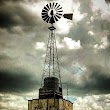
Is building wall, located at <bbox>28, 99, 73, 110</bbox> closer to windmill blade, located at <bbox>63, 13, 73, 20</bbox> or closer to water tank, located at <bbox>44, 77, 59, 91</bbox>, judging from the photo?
water tank, located at <bbox>44, 77, 59, 91</bbox>

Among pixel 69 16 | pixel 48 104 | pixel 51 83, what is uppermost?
pixel 69 16

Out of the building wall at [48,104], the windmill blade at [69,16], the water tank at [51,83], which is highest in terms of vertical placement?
the windmill blade at [69,16]

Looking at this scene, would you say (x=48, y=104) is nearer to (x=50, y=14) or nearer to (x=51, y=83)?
(x=51, y=83)

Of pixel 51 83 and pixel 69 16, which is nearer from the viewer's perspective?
pixel 69 16

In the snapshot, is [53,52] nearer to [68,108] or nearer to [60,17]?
[60,17]

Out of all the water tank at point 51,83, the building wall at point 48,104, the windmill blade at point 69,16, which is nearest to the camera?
the windmill blade at point 69,16

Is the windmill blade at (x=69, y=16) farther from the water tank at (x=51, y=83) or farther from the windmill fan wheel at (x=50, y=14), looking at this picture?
the water tank at (x=51, y=83)

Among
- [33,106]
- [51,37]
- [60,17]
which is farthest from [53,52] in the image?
[33,106]

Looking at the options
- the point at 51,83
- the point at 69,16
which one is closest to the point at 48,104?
the point at 51,83

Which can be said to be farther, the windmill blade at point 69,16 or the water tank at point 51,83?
the water tank at point 51,83

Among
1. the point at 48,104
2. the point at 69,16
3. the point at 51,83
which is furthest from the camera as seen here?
the point at 51,83

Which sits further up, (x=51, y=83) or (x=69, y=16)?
(x=69, y=16)

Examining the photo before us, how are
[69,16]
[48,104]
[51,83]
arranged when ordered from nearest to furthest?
[69,16]
[48,104]
[51,83]

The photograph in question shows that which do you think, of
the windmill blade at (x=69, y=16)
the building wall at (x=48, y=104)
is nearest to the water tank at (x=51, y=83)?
the building wall at (x=48, y=104)
